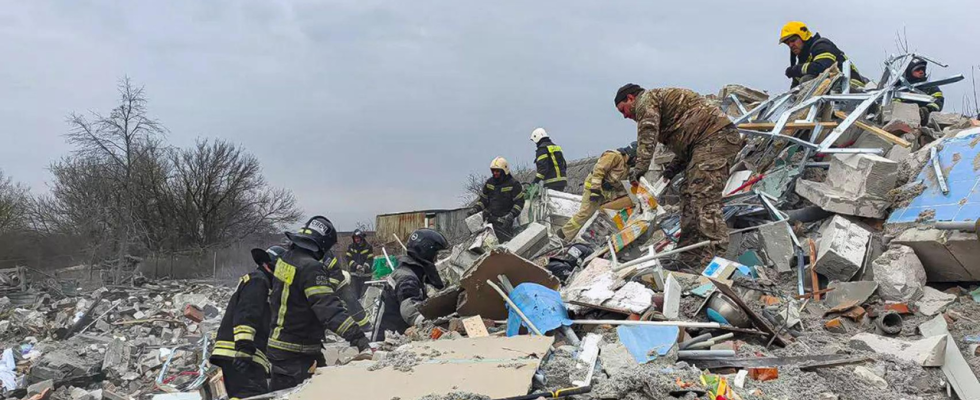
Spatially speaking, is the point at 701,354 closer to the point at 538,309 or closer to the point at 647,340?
the point at 647,340

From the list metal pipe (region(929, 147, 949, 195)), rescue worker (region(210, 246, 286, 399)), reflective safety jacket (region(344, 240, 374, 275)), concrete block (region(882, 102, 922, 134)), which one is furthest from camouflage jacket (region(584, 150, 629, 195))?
reflective safety jacket (region(344, 240, 374, 275))

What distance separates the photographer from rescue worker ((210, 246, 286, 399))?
4105 mm

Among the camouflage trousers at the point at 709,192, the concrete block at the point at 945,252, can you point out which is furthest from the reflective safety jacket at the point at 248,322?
the concrete block at the point at 945,252

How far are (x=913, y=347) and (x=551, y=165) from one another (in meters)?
6.00

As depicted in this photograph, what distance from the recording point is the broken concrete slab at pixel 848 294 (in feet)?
16.0

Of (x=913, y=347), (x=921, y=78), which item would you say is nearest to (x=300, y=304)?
(x=913, y=347)

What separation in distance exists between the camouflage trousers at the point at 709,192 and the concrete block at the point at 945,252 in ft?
4.85

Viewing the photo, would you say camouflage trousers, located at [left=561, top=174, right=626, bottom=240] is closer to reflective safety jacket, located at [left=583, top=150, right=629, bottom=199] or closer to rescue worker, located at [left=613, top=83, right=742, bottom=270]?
reflective safety jacket, located at [left=583, top=150, right=629, bottom=199]

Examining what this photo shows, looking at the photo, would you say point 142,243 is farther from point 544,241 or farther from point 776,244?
point 776,244

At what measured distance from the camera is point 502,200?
904cm

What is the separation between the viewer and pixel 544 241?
7.53 meters

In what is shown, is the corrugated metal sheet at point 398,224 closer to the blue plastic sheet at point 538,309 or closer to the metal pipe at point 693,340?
the blue plastic sheet at point 538,309

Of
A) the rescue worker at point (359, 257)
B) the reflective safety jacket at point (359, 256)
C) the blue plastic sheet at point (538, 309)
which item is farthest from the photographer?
the reflective safety jacket at point (359, 256)

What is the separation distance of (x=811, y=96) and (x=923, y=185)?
7.30ft
